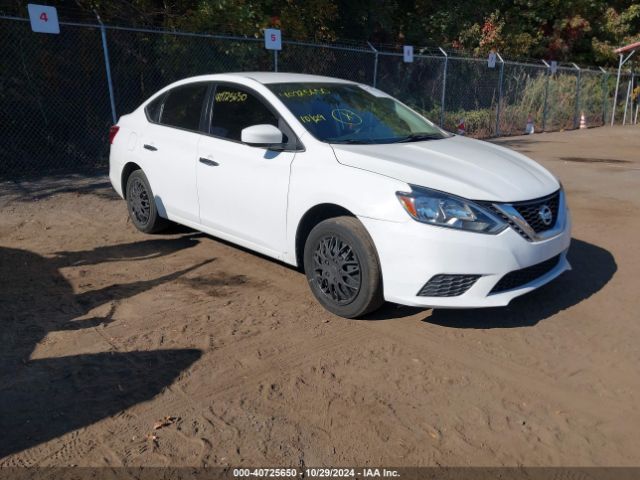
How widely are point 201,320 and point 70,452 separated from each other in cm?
153

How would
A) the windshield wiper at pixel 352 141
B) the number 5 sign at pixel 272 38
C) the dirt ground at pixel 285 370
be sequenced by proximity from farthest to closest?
the number 5 sign at pixel 272 38 < the windshield wiper at pixel 352 141 < the dirt ground at pixel 285 370

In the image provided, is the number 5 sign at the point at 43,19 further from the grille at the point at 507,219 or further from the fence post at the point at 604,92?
the fence post at the point at 604,92

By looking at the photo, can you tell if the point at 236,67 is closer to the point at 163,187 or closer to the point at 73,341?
the point at 163,187

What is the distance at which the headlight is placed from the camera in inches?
142

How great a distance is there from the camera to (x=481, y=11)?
22516 millimetres

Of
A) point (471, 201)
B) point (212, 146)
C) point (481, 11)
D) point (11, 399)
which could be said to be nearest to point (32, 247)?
point (212, 146)

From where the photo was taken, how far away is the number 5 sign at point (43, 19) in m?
8.77

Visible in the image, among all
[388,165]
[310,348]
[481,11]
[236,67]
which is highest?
[481,11]

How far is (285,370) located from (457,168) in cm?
183

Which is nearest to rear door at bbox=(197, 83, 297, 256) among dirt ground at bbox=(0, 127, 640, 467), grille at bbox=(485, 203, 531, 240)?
dirt ground at bbox=(0, 127, 640, 467)

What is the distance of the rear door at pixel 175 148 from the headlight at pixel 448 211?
7.49ft

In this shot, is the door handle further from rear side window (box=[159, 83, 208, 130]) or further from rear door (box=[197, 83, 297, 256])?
rear side window (box=[159, 83, 208, 130])

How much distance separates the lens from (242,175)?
4.63 meters

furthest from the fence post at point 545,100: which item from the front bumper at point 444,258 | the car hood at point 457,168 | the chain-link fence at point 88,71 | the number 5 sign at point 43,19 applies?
the front bumper at point 444,258
